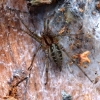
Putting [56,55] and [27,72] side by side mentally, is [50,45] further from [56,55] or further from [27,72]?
[27,72]

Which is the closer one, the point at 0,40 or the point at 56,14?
the point at 0,40

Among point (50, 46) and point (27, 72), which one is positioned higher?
point (50, 46)

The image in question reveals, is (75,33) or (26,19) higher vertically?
(26,19)

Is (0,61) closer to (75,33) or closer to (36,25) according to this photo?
(36,25)

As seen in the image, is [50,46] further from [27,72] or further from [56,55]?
[27,72]

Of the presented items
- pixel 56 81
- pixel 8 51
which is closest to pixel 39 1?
pixel 8 51

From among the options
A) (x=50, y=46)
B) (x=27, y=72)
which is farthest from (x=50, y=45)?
(x=27, y=72)

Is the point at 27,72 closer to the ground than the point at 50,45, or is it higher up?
closer to the ground

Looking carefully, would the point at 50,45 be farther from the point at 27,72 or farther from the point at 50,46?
the point at 27,72

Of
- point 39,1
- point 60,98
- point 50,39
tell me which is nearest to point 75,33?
point 50,39

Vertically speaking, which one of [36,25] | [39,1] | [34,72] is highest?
[39,1]

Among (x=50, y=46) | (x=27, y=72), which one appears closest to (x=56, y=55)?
(x=50, y=46)
